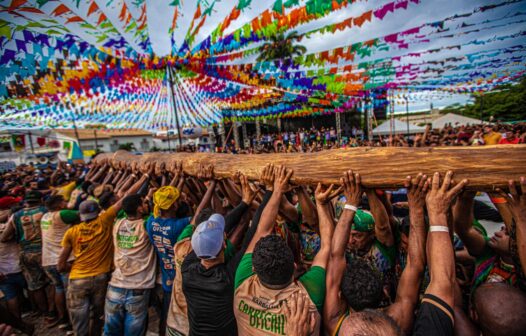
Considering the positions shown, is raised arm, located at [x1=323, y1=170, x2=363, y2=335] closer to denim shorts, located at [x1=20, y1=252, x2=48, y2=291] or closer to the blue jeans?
the blue jeans

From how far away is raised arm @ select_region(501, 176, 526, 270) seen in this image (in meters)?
1.33

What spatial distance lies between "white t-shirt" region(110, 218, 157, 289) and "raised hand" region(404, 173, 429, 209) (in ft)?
9.04

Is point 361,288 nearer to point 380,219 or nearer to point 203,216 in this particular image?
point 380,219

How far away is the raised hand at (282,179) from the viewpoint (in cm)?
223

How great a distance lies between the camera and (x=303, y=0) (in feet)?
12.1

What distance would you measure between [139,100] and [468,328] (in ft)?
36.1

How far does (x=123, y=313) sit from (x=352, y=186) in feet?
9.68

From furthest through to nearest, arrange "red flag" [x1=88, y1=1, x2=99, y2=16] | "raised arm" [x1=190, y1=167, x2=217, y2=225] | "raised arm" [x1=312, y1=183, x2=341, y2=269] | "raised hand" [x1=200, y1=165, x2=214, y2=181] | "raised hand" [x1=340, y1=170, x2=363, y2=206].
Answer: "red flag" [x1=88, y1=1, x2=99, y2=16], "raised hand" [x1=200, y1=165, x2=214, y2=181], "raised arm" [x1=190, y1=167, x2=217, y2=225], "raised hand" [x1=340, y1=170, x2=363, y2=206], "raised arm" [x1=312, y1=183, x2=341, y2=269]

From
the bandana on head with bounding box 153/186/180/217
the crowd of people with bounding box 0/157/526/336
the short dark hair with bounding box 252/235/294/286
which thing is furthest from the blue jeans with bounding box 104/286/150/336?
the short dark hair with bounding box 252/235/294/286

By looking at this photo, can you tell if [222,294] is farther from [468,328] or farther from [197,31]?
[197,31]

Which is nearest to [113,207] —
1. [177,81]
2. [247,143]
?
[177,81]

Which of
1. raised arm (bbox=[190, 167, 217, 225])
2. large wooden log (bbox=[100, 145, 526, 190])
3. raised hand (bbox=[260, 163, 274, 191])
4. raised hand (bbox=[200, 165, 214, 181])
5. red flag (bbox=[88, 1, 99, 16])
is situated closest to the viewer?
large wooden log (bbox=[100, 145, 526, 190])

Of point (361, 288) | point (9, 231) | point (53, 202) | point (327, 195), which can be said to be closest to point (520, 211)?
point (361, 288)

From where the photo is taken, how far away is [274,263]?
1.48m
